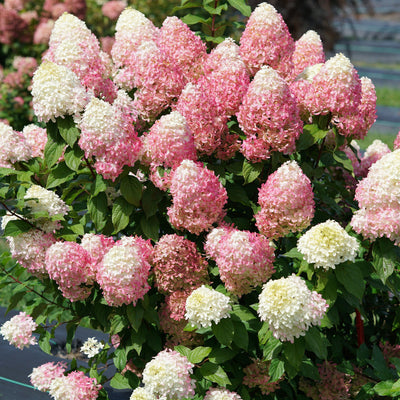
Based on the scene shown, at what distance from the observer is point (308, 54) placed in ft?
9.84

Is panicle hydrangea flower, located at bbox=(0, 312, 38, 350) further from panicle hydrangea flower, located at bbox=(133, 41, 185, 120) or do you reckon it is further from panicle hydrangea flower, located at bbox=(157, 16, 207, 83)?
panicle hydrangea flower, located at bbox=(157, 16, 207, 83)

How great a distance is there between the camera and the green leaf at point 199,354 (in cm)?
233

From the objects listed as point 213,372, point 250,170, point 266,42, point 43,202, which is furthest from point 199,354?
point 266,42

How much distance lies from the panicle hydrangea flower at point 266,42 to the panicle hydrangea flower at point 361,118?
34 cm

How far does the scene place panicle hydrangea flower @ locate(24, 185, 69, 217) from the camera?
2.53 m

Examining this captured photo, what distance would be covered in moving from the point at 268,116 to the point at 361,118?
43 cm

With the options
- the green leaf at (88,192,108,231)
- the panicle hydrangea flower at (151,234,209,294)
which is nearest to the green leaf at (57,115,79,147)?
the green leaf at (88,192,108,231)

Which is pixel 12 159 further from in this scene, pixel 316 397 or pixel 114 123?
pixel 316 397

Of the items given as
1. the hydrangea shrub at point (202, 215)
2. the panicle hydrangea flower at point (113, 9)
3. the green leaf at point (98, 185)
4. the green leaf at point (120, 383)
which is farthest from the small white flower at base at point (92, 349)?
the panicle hydrangea flower at point (113, 9)

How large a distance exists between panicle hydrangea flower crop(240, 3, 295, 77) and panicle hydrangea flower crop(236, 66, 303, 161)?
27 centimetres

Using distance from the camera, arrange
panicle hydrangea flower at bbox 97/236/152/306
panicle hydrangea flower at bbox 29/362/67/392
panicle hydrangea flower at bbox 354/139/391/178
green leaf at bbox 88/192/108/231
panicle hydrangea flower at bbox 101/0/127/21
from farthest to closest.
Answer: panicle hydrangea flower at bbox 101/0/127/21 → panicle hydrangea flower at bbox 354/139/391/178 → panicle hydrangea flower at bbox 29/362/67/392 → green leaf at bbox 88/192/108/231 → panicle hydrangea flower at bbox 97/236/152/306

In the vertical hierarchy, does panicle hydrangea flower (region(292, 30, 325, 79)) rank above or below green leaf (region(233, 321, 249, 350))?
above

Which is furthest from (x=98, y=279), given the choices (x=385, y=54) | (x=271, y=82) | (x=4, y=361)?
(x=385, y=54)

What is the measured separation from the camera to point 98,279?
232cm
